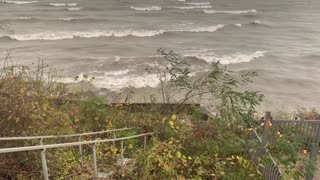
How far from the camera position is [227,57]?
25016 mm

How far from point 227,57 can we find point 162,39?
7.72m

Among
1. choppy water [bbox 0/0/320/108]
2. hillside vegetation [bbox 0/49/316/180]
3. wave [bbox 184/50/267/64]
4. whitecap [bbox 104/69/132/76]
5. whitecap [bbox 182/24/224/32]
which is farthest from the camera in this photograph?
whitecap [bbox 182/24/224/32]

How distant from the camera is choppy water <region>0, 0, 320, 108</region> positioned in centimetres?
1994

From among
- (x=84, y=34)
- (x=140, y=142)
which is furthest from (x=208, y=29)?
(x=140, y=142)

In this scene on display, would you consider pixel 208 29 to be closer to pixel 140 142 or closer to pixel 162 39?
pixel 162 39

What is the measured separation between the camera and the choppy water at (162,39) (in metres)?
19.9

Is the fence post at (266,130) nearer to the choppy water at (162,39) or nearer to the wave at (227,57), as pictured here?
the choppy water at (162,39)

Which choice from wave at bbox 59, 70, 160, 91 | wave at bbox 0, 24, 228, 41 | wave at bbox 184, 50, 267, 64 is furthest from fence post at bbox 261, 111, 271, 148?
wave at bbox 0, 24, 228, 41

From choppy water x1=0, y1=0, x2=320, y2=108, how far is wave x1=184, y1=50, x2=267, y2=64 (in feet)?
0.21

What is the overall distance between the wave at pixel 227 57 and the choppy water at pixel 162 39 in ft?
0.21

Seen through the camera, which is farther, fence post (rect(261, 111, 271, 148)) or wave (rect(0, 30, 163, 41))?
wave (rect(0, 30, 163, 41))

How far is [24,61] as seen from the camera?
2177 cm

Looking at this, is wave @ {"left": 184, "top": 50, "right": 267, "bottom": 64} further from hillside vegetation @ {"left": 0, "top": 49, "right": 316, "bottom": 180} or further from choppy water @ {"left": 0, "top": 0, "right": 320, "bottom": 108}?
hillside vegetation @ {"left": 0, "top": 49, "right": 316, "bottom": 180}

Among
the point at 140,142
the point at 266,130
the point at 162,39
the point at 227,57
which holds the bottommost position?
the point at 227,57
